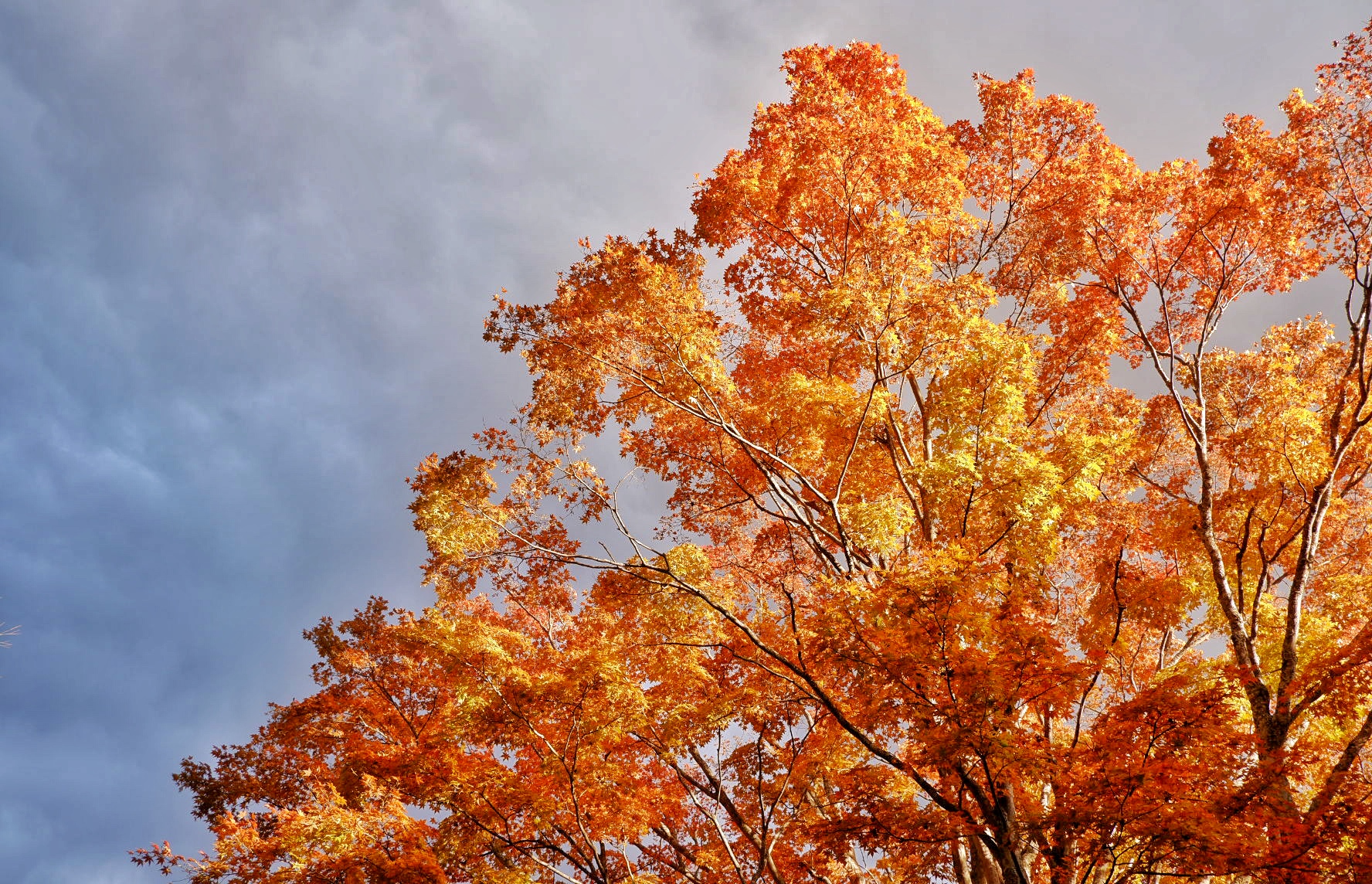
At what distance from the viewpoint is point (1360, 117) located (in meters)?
9.90

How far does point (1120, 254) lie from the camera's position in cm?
1241

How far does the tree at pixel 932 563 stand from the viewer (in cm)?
739

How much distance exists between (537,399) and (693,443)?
318cm

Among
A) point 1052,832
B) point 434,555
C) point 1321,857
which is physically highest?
point 434,555

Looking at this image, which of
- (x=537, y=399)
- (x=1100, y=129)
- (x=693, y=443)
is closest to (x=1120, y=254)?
(x=1100, y=129)

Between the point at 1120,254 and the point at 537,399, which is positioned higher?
the point at 1120,254

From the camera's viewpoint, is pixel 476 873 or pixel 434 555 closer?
pixel 434 555

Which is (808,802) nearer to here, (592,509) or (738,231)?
(592,509)

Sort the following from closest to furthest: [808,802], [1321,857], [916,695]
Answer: [1321,857] < [916,695] < [808,802]

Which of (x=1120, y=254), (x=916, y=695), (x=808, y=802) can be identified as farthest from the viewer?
(x=1120, y=254)

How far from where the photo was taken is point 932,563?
24.2ft

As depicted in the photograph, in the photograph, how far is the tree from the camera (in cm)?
739

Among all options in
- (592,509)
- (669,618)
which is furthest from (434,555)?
(669,618)

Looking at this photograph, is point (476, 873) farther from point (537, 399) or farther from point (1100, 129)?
point (1100, 129)
